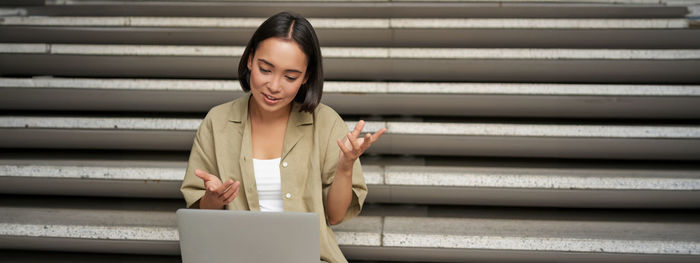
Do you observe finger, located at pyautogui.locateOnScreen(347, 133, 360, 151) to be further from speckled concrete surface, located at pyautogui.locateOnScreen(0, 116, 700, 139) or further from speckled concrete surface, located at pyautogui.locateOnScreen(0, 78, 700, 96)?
speckled concrete surface, located at pyautogui.locateOnScreen(0, 78, 700, 96)

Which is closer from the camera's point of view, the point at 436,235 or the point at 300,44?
the point at 300,44

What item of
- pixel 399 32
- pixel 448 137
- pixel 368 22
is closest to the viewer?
pixel 448 137

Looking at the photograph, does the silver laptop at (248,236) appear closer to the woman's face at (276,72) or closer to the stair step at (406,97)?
the woman's face at (276,72)

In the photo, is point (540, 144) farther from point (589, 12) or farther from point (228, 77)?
point (228, 77)

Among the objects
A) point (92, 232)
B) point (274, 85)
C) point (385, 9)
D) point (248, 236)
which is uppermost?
point (385, 9)

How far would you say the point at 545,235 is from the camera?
6.89 ft

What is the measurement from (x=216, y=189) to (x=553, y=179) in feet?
4.79

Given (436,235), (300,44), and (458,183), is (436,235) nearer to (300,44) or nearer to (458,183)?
(458,183)

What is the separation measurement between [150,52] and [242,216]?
74.3 inches

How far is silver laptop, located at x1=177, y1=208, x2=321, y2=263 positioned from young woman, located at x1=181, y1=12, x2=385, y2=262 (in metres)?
0.18

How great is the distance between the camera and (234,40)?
2.94 metres

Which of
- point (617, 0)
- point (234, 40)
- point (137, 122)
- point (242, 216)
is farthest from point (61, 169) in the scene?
point (617, 0)

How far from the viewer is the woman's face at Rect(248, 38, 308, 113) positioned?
141 cm

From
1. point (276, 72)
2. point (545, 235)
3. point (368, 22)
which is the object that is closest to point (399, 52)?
point (368, 22)
